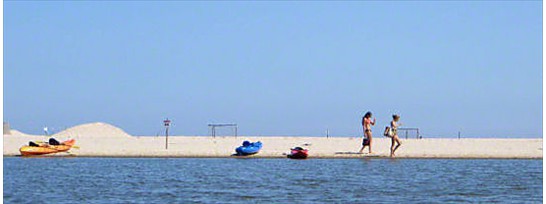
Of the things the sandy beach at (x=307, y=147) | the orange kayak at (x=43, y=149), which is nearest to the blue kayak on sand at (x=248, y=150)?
the sandy beach at (x=307, y=147)

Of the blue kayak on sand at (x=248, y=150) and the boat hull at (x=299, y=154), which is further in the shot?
the blue kayak on sand at (x=248, y=150)

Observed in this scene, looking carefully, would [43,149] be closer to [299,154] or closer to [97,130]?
[299,154]

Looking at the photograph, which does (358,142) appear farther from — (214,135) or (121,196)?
(121,196)

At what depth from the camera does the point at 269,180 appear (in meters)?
22.2

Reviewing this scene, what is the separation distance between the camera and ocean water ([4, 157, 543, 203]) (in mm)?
18469

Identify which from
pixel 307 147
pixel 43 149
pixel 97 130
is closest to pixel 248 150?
pixel 307 147

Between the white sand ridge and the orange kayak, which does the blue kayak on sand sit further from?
the white sand ridge

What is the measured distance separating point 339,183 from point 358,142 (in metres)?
17.0

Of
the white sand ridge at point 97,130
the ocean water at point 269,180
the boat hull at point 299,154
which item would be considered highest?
the white sand ridge at point 97,130

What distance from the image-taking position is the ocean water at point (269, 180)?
60.6 feet

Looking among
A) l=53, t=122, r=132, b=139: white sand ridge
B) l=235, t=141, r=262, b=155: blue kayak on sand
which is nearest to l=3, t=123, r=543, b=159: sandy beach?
l=235, t=141, r=262, b=155: blue kayak on sand

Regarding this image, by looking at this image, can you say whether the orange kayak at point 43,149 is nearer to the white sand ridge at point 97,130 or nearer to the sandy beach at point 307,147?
the sandy beach at point 307,147

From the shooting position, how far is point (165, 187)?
20.6m

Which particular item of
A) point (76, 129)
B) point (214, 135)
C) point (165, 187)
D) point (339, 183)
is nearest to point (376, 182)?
point (339, 183)
